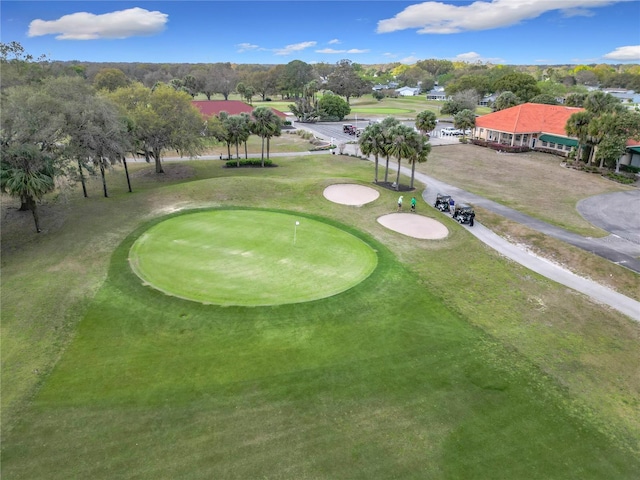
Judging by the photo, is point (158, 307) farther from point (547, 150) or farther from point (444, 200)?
point (547, 150)

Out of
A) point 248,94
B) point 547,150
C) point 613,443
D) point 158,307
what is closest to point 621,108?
point 547,150

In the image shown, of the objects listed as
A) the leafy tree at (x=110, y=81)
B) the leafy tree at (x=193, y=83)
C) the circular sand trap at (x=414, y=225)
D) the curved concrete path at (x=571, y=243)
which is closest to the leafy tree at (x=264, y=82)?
the leafy tree at (x=193, y=83)

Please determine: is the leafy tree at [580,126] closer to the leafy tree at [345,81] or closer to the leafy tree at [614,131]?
the leafy tree at [614,131]

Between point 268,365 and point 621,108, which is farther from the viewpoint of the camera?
point 621,108

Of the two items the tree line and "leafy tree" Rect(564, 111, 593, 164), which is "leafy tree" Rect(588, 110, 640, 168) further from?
the tree line

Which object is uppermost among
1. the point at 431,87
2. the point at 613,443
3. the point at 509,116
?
the point at 431,87
